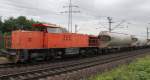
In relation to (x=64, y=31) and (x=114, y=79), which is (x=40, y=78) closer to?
(x=114, y=79)

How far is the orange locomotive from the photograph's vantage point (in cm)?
1981

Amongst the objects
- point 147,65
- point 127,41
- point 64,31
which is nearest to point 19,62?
point 64,31

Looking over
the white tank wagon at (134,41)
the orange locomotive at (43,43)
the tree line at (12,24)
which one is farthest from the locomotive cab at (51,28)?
the tree line at (12,24)

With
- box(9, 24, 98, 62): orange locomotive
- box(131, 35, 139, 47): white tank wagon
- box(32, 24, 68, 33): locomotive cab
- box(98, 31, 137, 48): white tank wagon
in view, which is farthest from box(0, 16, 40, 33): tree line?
box(32, 24, 68, 33): locomotive cab

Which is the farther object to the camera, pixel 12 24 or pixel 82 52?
pixel 12 24

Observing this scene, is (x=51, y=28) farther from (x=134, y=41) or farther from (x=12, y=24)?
(x=12, y=24)

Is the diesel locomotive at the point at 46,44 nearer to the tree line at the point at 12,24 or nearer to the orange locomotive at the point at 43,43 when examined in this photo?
the orange locomotive at the point at 43,43

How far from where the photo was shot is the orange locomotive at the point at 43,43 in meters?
19.8

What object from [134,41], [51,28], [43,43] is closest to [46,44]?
[43,43]

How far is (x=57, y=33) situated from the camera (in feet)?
73.0

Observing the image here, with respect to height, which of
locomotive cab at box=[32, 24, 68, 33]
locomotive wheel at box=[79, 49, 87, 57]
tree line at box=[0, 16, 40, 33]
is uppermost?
tree line at box=[0, 16, 40, 33]

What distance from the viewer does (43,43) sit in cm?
2134

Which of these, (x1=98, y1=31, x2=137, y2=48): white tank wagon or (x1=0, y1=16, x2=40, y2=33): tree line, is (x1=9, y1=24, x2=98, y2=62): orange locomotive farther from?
(x1=0, y1=16, x2=40, y2=33): tree line

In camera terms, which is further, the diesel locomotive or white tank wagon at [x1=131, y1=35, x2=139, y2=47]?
white tank wagon at [x1=131, y1=35, x2=139, y2=47]
